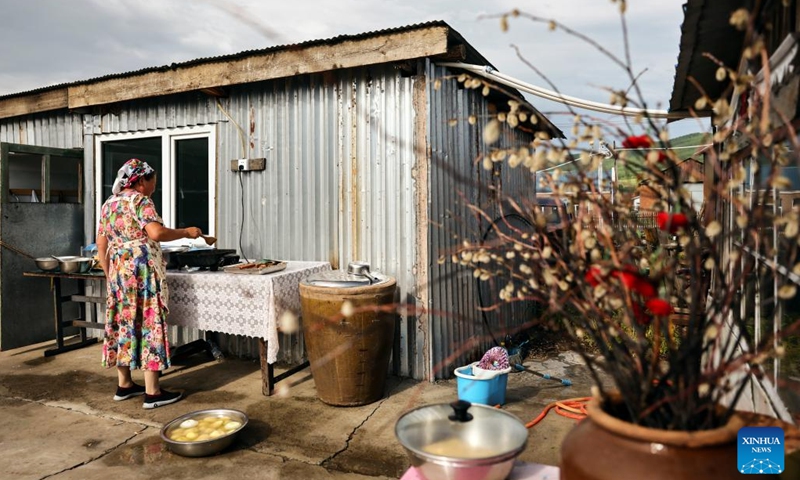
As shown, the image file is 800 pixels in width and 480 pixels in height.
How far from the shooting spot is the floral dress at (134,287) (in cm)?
449

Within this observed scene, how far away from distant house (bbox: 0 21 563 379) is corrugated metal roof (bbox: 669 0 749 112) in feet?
4.51

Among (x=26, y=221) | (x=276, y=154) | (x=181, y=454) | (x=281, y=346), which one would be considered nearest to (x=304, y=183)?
(x=276, y=154)

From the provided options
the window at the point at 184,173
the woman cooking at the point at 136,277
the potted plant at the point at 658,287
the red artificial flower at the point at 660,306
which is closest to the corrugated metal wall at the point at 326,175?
the window at the point at 184,173

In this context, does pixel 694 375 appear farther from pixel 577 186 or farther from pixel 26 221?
pixel 26 221

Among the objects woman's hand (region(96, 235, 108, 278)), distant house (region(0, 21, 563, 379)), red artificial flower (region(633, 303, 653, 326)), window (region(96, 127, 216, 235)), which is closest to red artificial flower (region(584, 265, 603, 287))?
red artificial flower (region(633, 303, 653, 326))

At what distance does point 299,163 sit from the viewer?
5.76 m

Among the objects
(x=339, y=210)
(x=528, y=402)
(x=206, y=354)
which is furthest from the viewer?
(x=206, y=354)

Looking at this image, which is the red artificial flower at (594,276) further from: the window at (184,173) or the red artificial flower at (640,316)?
the window at (184,173)

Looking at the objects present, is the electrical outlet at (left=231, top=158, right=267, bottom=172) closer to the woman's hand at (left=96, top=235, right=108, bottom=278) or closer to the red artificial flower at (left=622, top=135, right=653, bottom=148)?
the woman's hand at (left=96, top=235, right=108, bottom=278)

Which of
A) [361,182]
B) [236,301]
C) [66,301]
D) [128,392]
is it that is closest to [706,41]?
[361,182]

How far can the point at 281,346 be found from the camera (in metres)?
5.85

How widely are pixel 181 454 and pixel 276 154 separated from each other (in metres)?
3.33

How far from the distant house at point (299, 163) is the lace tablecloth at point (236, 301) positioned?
3.00 ft

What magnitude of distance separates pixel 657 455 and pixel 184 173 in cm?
630
